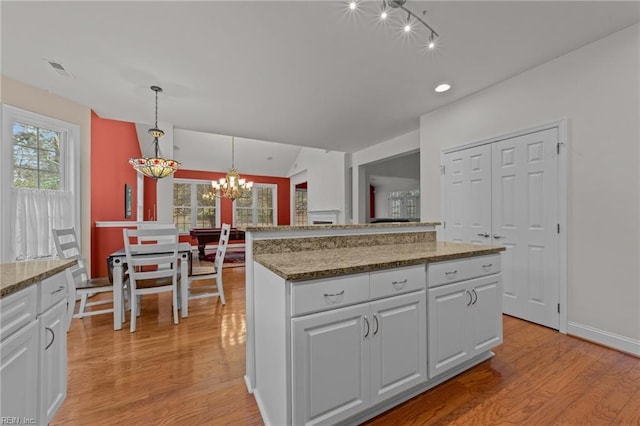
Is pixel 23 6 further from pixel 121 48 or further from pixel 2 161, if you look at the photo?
pixel 2 161

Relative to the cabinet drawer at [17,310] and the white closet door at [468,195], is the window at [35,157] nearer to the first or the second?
the cabinet drawer at [17,310]

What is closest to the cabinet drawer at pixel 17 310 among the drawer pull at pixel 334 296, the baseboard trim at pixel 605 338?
the drawer pull at pixel 334 296

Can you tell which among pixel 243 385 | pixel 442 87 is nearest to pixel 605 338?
pixel 442 87

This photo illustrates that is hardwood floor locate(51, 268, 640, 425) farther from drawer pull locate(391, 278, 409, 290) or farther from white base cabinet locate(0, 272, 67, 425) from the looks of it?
drawer pull locate(391, 278, 409, 290)

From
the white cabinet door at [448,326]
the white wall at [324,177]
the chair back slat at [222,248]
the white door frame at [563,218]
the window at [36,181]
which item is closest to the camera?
the white cabinet door at [448,326]

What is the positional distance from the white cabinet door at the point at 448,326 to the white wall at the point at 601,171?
4.86 feet

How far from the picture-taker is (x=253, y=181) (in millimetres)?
9242

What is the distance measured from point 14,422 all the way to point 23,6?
2.60 meters

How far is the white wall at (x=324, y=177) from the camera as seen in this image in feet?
22.3

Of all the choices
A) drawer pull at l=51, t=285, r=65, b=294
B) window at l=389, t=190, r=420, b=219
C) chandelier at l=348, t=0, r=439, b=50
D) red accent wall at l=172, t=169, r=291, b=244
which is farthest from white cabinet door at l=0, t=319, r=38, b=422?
window at l=389, t=190, r=420, b=219

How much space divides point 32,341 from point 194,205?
25.9 feet

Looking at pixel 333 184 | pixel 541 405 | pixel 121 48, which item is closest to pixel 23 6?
pixel 121 48

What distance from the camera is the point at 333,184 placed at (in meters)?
7.12

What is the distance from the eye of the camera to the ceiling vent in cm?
265
